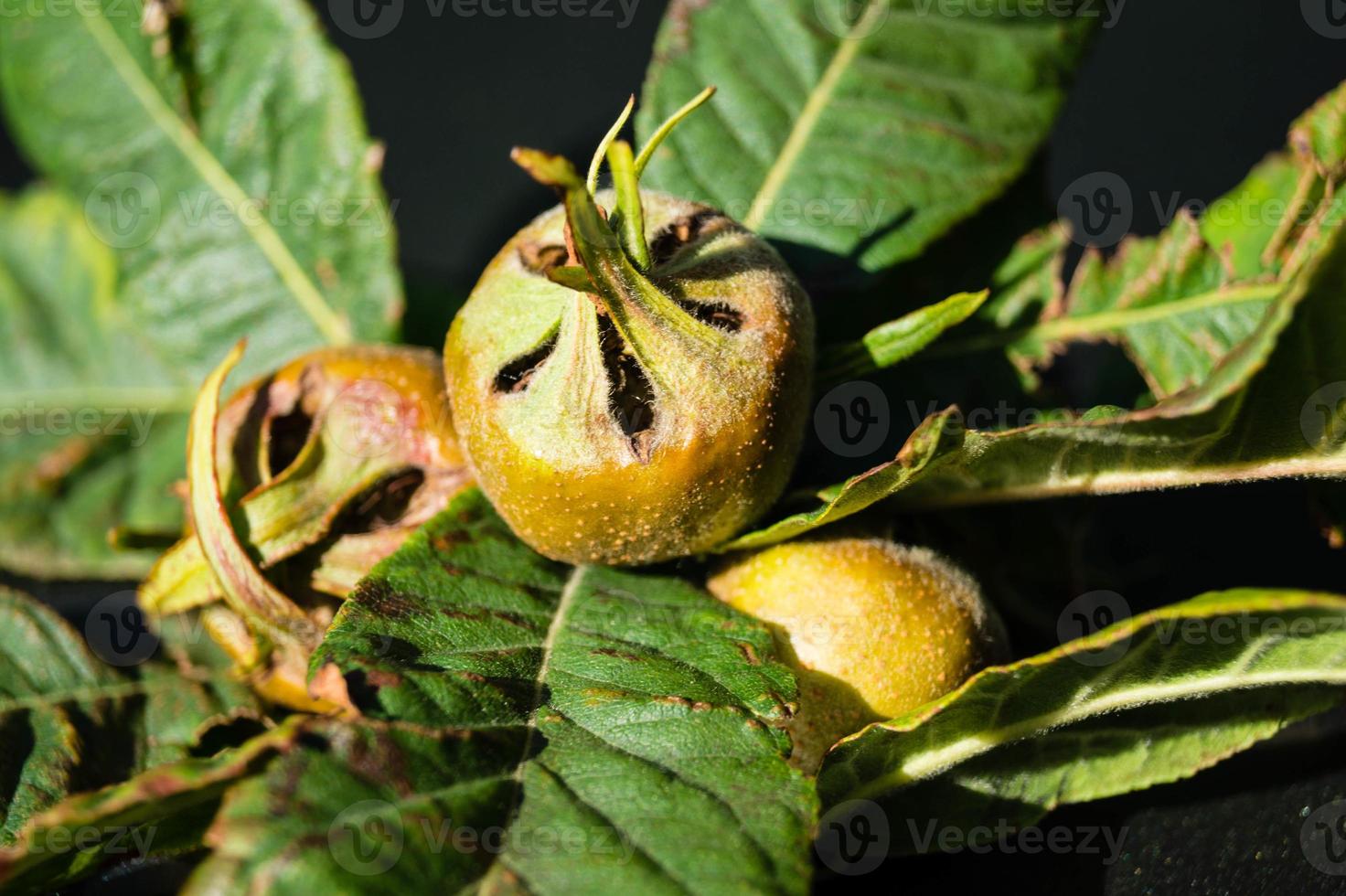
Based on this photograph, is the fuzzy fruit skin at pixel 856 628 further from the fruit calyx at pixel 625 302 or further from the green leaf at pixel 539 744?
the fruit calyx at pixel 625 302

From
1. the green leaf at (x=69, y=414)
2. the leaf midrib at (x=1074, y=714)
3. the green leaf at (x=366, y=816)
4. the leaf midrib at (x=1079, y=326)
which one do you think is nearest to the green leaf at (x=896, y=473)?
the leaf midrib at (x=1074, y=714)

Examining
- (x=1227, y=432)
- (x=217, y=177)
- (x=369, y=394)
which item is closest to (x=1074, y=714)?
(x=1227, y=432)

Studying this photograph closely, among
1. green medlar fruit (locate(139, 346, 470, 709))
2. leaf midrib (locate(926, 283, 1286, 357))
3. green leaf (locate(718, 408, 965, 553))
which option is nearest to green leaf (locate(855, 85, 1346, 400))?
leaf midrib (locate(926, 283, 1286, 357))

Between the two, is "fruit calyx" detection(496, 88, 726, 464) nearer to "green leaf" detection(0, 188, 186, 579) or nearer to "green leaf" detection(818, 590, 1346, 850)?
"green leaf" detection(818, 590, 1346, 850)

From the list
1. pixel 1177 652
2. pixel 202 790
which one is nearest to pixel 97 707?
pixel 202 790

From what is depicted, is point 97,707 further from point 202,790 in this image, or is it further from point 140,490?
point 202,790
